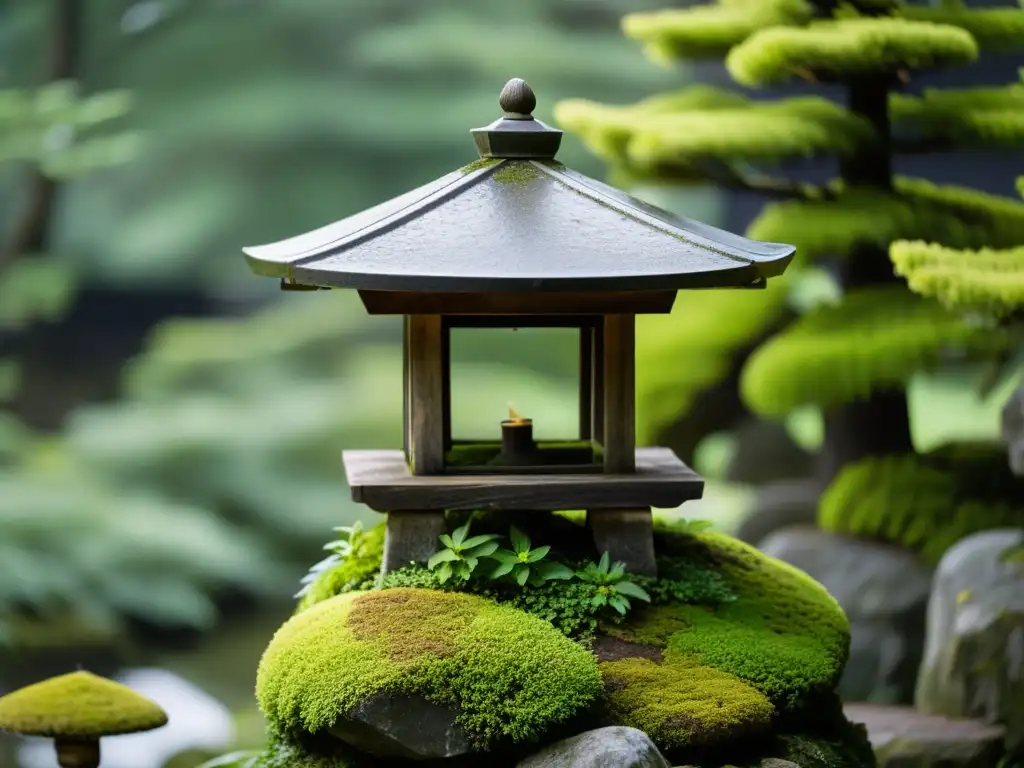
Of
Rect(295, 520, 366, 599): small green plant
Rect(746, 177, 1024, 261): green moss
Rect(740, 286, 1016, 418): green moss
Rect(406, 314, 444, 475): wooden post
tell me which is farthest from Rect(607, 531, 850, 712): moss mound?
Rect(746, 177, 1024, 261): green moss

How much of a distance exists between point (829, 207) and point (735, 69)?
39.7 inches

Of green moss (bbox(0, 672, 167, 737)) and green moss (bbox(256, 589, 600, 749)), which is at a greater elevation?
→ green moss (bbox(256, 589, 600, 749))

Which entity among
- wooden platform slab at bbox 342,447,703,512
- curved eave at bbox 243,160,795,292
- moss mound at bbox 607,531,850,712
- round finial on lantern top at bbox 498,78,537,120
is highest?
round finial on lantern top at bbox 498,78,537,120

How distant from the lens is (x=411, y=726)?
363cm

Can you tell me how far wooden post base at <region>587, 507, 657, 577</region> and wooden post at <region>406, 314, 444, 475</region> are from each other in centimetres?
57

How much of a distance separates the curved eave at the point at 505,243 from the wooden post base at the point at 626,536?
84cm

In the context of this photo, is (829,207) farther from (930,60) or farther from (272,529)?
(272,529)

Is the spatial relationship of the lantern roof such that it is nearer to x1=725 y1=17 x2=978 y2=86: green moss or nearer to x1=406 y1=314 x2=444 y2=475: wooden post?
x1=406 y1=314 x2=444 y2=475: wooden post

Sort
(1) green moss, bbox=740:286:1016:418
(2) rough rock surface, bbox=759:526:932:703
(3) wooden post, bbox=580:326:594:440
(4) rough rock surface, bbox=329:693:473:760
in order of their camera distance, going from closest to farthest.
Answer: (4) rough rock surface, bbox=329:693:473:760 → (3) wooden post, bbox=580:326:594:440 → (1) green moss, bbox=740:286:1016:418 → (2) rough rock surface, bbox=759:526:932:703

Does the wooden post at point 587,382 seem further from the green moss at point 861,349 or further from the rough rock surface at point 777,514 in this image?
the rough rock surface at point 777,514

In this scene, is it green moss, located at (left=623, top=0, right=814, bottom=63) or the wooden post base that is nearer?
the wooden post base

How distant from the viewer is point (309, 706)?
3.74 metres

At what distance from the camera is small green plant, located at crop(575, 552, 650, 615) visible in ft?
13.2

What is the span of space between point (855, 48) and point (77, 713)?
5.03 m
